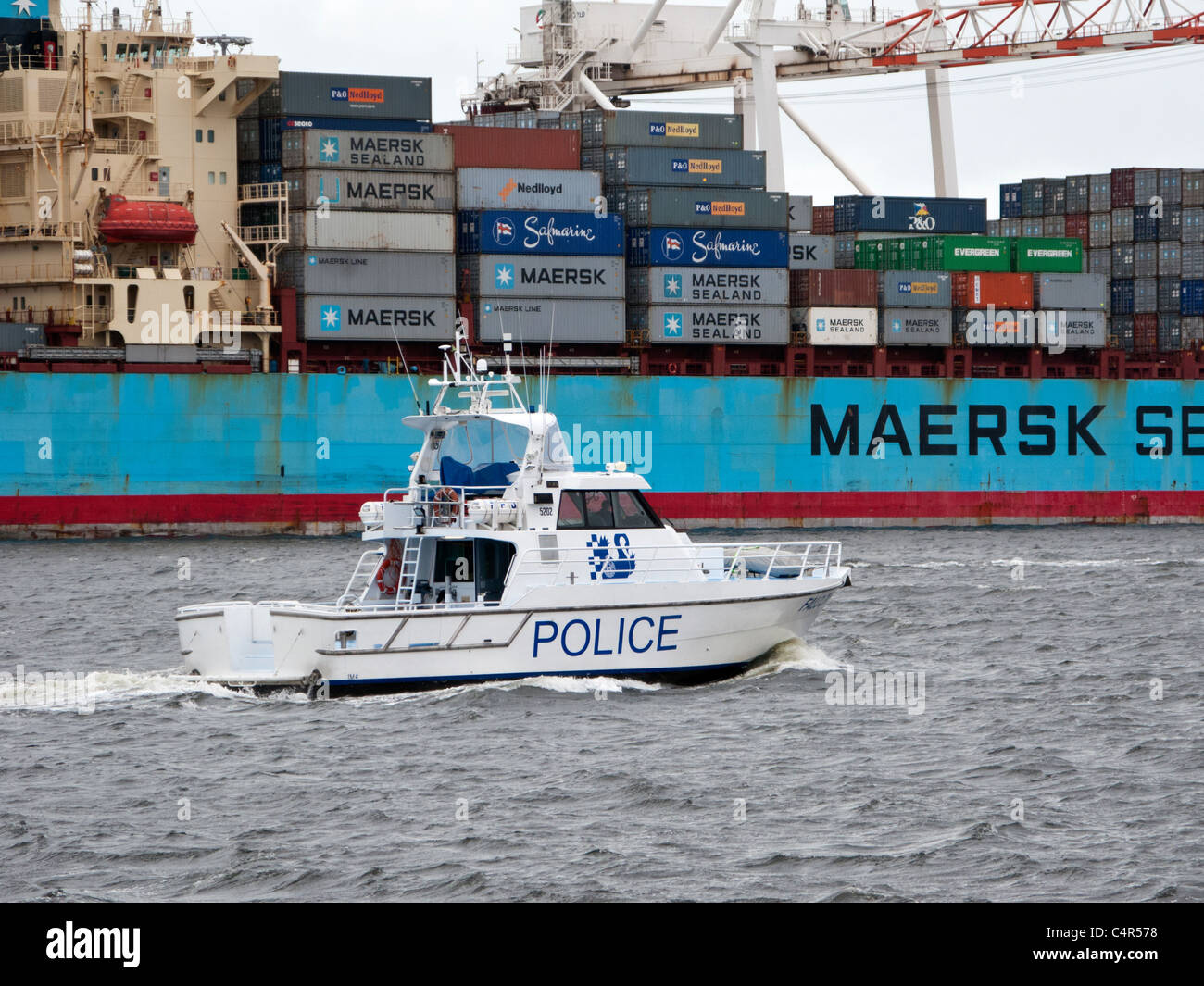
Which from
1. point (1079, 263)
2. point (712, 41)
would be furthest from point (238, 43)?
point (1079, 263)

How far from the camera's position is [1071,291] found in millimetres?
57281

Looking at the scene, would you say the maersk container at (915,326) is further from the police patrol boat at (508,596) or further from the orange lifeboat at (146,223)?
the police patrol boat at (508,596)

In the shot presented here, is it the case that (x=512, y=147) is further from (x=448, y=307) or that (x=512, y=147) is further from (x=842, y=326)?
(x=842, y=326)

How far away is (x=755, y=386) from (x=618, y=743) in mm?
37617

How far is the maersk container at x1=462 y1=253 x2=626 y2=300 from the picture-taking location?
51.1 metres

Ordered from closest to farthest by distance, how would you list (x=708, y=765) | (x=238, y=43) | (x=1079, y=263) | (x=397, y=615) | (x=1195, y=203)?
1. (x=708, y=765)
2. (x=397, y=615)
3. (x=238, y=43)
4. (x=1079, y=263)
5. (x=1195, y=203)

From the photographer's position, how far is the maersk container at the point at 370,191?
5028cm

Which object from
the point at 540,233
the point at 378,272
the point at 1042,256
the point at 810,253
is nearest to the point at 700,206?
the point at 810,253

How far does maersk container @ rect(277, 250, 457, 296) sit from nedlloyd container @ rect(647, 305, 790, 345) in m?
7.19

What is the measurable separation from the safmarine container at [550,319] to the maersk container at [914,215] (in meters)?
10.9

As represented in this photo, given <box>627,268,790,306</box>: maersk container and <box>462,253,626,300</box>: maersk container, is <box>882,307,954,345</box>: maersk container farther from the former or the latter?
<box>462,253,626,300</box>: maersk container

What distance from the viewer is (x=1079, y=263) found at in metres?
57.4

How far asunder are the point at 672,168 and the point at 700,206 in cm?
165
